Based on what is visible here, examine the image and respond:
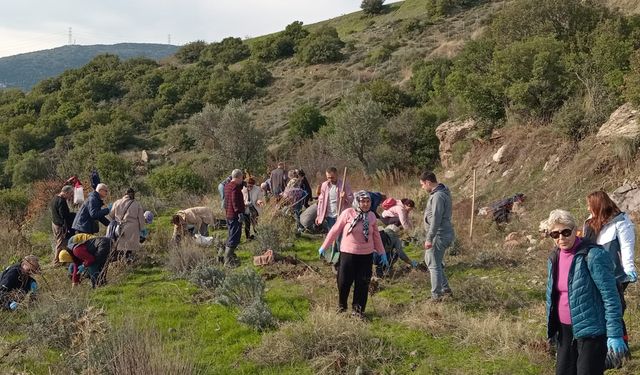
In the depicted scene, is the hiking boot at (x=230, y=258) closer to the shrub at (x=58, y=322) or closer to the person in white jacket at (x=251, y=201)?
the person in white jacket at (x=251, y=201)

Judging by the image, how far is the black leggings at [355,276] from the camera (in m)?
5.92

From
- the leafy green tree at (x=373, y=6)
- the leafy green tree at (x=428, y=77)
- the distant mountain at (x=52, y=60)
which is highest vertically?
the distant mountain at (x=52, y=60)

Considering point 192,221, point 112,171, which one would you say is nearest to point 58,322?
point 192,221

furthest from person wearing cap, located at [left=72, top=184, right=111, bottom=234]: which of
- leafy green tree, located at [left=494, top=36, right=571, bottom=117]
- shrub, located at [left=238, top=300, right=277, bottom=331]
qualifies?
leafy green tree, located at [left=494, top=36, right=571, bottom=117]

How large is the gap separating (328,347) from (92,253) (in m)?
4.42

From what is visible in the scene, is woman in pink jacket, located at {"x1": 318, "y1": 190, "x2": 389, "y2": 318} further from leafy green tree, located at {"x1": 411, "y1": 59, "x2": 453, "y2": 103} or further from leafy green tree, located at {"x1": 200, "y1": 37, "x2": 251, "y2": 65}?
leafy green tree, located at {"x1": 200, "y1": 37, "x2": 251, "y2": 65}

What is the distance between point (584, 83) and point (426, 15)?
37.6 m

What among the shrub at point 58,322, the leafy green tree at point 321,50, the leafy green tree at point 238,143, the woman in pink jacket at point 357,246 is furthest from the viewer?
the leafy green tree at point 321,50

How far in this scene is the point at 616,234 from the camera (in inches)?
165

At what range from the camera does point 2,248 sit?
11289 mm

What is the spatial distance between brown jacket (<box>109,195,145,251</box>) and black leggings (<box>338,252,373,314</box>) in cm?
414

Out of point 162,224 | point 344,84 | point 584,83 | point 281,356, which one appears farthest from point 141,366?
point 344,84

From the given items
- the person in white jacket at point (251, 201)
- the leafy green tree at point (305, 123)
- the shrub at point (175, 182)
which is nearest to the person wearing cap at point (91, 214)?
the person in white jacket at point (251, 201)

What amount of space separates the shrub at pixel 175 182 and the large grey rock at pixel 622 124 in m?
13.8
